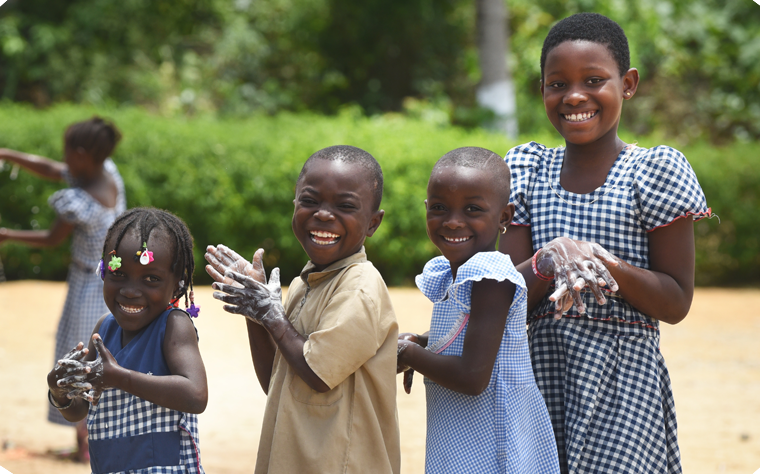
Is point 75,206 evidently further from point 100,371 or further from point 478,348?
point 478,348

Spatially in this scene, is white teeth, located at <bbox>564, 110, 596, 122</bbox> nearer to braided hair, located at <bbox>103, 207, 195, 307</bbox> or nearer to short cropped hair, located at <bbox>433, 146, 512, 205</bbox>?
short cropped hair, located at <bbox>433, 146, 512, 205</bbox>

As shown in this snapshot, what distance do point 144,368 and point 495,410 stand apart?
102 centimetres

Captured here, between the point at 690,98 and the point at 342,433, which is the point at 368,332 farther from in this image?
the point at 690,98

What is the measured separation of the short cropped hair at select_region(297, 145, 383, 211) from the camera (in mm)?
2244

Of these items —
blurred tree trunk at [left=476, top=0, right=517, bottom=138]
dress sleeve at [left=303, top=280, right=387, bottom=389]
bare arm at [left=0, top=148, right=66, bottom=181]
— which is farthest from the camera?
blurred tree trunk at [left=476, top=0, right=517, bottom=138]

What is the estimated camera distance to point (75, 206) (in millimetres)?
4625

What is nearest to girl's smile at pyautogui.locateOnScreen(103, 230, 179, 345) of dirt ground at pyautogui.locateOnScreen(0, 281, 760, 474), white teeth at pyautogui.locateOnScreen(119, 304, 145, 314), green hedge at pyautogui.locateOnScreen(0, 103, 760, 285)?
white teeth at pyautogui.locateOnScreen(119, 304, 145, 314)

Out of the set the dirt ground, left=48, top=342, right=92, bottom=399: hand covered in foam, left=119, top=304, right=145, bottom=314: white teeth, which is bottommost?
the dirt ground

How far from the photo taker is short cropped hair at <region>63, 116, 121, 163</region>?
182 inches

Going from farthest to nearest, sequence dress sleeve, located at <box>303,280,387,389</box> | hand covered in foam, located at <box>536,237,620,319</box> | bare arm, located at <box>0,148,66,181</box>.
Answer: bare arm, located at <box>0,148,66,181</box>
dress sleeve, located at <box>303,280,387,389</box>
hand covered in foam, located at <box>536,237,620,319</box>

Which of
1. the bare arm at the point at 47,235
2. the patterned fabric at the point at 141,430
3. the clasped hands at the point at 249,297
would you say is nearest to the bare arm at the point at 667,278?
the clasped hands at the point at 249,297

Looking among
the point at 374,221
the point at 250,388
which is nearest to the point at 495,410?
the point at 374,221

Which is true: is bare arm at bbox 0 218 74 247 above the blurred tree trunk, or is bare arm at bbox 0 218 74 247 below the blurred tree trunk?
below

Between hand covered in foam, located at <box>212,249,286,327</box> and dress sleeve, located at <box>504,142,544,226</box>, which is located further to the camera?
dress sleeve, located at <box>504,142,544,226</box>
